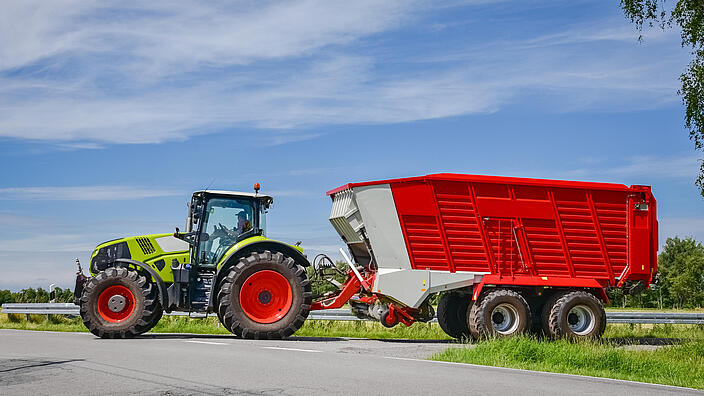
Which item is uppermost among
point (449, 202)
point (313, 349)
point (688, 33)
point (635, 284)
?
point (688, 33)

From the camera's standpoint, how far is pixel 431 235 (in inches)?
574

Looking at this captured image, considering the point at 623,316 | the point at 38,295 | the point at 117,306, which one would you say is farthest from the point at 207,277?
the point at 38,295

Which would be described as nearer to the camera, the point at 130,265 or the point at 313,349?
the point at 313,349

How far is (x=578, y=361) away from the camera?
10.7m

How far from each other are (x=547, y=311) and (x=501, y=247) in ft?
5.16

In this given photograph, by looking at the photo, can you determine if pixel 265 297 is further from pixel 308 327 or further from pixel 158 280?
pixel 308 327

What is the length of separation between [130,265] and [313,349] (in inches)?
177

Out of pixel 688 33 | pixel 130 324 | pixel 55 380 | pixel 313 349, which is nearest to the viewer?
pixel 55 380

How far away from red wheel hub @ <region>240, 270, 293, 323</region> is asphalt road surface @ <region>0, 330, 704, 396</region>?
2202 mm

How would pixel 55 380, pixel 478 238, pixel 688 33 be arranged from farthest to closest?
pixel 688 33
pixel 478 238
pixel 55 380

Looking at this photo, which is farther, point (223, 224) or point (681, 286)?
point (681, 286)

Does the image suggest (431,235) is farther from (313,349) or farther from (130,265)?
(130,265)

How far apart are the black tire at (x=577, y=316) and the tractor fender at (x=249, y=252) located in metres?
5.03

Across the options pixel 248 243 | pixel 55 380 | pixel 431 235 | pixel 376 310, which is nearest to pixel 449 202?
pixel 431 235
